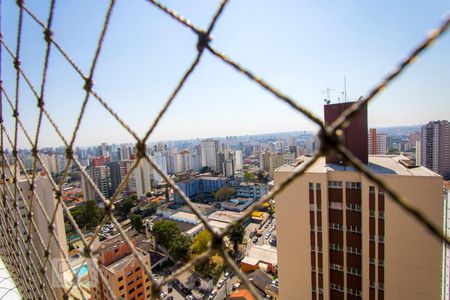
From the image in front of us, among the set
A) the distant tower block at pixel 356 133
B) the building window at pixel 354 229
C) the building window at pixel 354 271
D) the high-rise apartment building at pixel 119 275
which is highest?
the distant tower block at pixel 356 133

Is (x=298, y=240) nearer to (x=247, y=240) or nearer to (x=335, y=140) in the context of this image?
(x=335, y=140)

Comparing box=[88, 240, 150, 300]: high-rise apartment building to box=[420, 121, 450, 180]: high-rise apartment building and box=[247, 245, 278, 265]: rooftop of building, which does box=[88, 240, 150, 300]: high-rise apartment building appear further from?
box=[420, 121, 450, 180]: high-rise apartment building

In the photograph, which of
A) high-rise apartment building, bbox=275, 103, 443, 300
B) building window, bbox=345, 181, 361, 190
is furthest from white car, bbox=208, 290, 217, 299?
building window, bbox=345, 181, 361, 190

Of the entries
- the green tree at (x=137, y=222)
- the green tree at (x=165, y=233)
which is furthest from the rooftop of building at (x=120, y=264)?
the green tree at (x=137, y=222)

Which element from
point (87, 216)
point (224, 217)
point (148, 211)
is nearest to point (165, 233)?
point (224, 217)

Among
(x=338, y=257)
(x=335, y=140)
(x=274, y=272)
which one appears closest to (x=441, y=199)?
(x=338, y=257)

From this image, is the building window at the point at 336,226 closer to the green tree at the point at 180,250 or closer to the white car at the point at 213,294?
the white car at the point at 213,294

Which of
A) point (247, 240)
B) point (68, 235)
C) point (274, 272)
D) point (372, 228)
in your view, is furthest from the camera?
point (68, 235)
